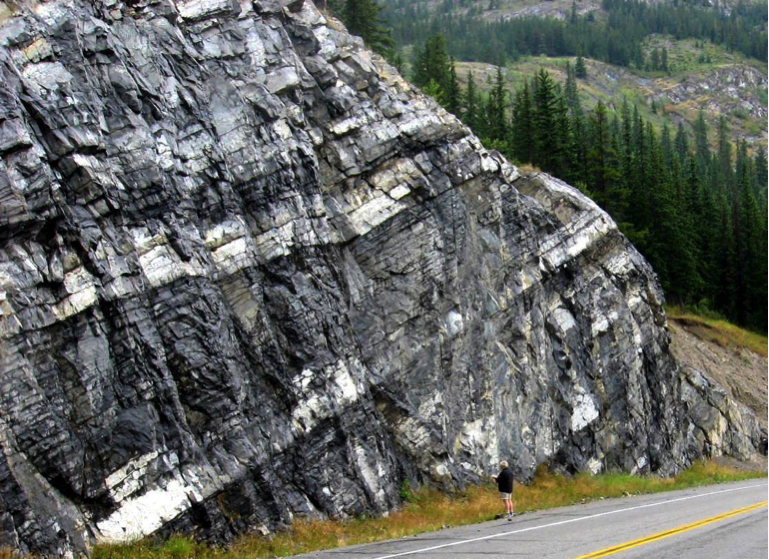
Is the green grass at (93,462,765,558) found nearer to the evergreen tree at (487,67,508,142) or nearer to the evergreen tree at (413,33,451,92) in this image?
the evergreen tree at (487,67,508,142)

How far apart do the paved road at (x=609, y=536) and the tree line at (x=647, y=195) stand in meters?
23.4

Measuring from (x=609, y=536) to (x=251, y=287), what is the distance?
9643 millimetres

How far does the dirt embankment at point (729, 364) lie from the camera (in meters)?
40.4

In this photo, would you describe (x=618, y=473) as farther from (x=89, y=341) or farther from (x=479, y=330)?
(x=89, y=341)

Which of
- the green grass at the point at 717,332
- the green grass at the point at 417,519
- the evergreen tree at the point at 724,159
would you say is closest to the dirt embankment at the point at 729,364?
the green grass at the point at 717,332

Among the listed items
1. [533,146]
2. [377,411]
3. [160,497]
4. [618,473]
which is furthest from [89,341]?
[533,146]

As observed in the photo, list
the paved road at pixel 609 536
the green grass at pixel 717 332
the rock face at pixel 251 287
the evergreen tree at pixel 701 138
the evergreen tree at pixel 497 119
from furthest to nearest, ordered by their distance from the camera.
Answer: the evergreen tree at pixel 701 138, the evergreen tree at pixel 497 119, the green grass at pixel 717 332, the rock face at pixel 251 287, the paved road at pixel 609 536

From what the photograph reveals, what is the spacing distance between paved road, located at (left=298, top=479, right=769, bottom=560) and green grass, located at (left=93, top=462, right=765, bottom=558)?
0.91 metres

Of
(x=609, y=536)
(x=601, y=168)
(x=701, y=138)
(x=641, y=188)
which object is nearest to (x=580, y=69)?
(x=701, y=138)

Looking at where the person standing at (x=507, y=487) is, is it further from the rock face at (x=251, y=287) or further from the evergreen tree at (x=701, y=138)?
the evergreen tree at (x=701, y=138)

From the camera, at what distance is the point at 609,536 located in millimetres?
15062

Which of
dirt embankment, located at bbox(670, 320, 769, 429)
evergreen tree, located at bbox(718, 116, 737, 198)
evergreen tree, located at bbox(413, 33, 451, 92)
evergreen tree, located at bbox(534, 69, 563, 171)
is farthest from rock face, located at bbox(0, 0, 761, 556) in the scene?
evergreen tree, located at bbox(718, 116, 737, 198)

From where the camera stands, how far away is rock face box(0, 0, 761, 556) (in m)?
13.8

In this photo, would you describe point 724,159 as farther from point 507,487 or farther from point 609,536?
point 609,536
